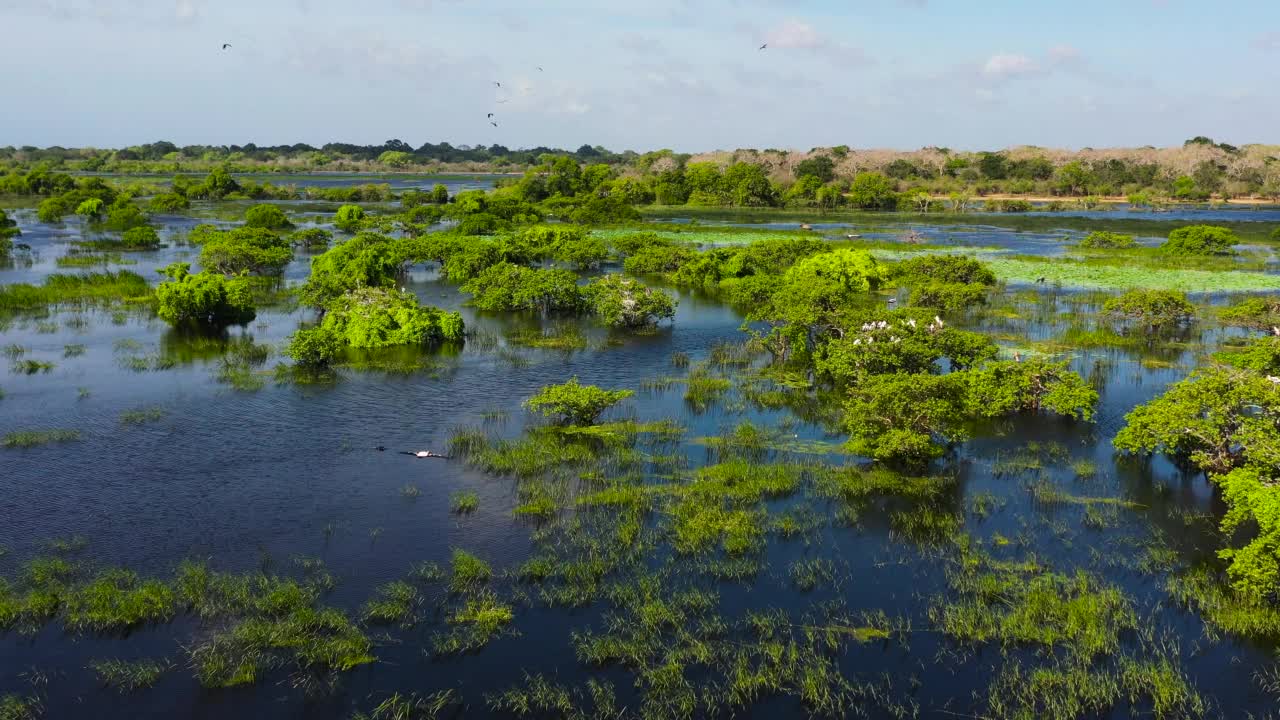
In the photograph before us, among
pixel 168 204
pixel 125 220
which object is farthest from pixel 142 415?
pixel 168 204

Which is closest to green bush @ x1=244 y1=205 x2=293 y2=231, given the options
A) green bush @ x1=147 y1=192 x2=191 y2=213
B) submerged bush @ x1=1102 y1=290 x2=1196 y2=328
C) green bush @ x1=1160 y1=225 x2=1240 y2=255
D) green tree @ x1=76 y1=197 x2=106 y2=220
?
green tree @ x1=76 y1=197 x2=106 y2=220

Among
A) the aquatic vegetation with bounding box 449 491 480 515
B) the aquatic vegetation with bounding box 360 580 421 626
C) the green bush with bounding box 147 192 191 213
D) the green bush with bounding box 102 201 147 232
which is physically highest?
the green bush with bounding box 147 192 191 213

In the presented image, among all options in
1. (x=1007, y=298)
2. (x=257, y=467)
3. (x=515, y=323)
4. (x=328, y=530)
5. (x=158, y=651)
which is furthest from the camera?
(x=1007, y=298)

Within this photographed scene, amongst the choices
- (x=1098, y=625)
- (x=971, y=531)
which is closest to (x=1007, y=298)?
(x=971, y=531)

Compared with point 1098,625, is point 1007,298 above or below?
above

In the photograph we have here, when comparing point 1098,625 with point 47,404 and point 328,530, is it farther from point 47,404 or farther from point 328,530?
point 47,404

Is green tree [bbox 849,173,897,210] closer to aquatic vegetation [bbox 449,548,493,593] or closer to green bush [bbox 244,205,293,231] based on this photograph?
green bush [bbox 244,205,293,231]
